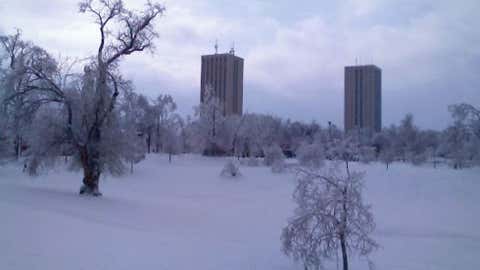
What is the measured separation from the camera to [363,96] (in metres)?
136

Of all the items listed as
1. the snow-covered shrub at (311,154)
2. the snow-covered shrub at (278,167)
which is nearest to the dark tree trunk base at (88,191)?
the snow-covered shrub at (311,154)

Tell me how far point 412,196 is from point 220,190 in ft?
57.0

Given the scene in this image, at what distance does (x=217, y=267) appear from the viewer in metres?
12.5

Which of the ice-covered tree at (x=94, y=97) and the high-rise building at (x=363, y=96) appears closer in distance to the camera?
the ice-covered tree at (x=94, y=97)

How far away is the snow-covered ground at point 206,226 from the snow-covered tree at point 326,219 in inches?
76.9

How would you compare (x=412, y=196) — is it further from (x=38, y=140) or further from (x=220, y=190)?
(x=38, y=140)

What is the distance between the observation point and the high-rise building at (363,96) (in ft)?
437

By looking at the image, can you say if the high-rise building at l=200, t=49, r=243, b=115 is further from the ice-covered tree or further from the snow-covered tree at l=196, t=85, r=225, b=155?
the ice-covered tree

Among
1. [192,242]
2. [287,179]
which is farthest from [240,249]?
[287,179]

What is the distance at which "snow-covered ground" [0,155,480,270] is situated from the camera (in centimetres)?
1223

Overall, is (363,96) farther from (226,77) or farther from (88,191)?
(88,191)

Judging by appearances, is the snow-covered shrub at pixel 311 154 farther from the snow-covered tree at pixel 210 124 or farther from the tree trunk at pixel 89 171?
the tree trunk at pixel 89 171

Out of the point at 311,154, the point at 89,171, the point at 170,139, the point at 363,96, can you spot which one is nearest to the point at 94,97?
the point at 89,171

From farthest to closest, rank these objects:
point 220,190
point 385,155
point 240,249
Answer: point 385,155 → point 220,190 → point 240,249
